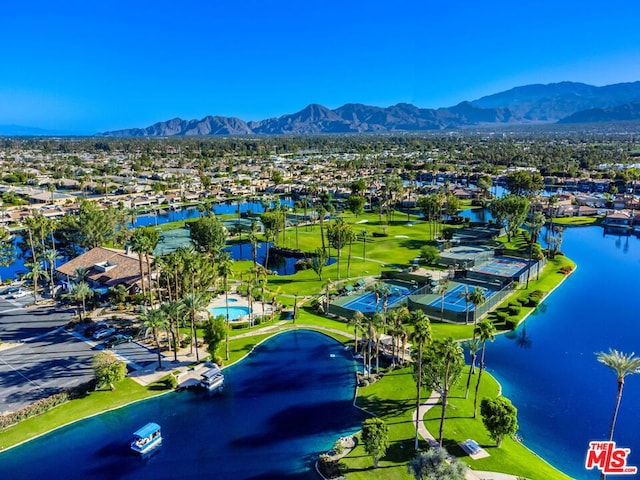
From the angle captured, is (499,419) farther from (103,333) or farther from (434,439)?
(103,333)

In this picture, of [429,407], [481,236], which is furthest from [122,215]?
[429,407]

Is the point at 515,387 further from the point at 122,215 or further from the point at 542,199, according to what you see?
the point at 542,199

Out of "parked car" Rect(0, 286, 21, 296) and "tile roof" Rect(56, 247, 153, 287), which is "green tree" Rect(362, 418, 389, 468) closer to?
"tile roof" Rect(56, 247, 153, 287)

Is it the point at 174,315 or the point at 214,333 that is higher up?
the point at 174,315

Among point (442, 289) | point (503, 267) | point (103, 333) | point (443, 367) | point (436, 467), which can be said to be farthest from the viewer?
point (503, 267)

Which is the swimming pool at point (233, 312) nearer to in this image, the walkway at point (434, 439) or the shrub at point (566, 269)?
the walkway at point (434, 439)

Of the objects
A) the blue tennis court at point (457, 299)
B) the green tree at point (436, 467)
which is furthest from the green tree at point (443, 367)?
the blue tennis court at point (457, 299)

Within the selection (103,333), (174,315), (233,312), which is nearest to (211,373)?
(174,315)
